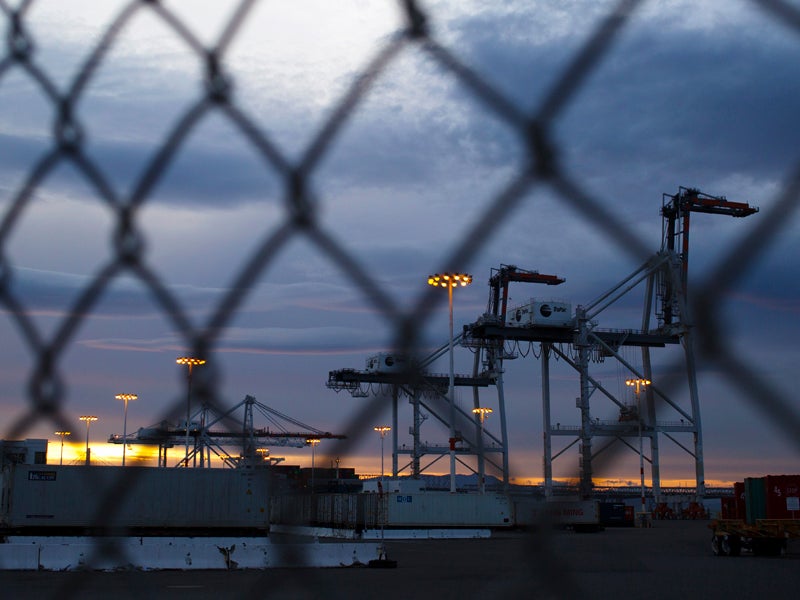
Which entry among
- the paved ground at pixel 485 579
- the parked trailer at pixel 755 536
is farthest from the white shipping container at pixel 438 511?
the parked trailer at pixel 755 536

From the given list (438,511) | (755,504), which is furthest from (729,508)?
(438,511)

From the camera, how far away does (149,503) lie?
922 inches

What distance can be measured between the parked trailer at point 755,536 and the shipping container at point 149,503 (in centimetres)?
1246

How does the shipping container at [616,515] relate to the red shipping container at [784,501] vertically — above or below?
below

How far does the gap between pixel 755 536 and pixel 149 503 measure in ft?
53.4

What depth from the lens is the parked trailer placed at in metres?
21.8

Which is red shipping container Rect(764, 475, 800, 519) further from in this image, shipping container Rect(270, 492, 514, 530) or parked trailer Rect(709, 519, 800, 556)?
shipping container Rect(270, 492, 514, 530)

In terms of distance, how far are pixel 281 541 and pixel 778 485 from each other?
24.4 metres

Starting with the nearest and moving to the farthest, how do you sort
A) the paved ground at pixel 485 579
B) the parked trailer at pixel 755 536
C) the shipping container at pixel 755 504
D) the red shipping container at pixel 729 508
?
1. the paved ground at pixel 485 579
2. the parked trailer at pixel 755 536
3. the shipping container at pixel 755 504
4. the red shipping container at pixel 729 508

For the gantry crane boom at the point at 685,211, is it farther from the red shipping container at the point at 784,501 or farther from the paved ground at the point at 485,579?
the red shipping container at the point at 784,501

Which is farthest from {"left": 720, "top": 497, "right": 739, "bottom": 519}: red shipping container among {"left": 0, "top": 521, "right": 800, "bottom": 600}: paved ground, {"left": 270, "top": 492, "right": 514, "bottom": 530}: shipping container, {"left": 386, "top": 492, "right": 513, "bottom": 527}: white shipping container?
{"left": 386, "top": 492, "right": 513, "bottom": 527}: white shipping container

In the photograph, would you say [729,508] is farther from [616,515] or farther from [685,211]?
[685,211]

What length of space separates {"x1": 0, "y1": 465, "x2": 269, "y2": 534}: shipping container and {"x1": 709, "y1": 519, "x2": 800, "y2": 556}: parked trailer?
12465 mm

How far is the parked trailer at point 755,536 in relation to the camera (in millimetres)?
21781
